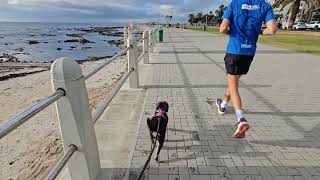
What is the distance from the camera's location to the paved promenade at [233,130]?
3725 millimetres

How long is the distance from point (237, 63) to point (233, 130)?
1.07 metres

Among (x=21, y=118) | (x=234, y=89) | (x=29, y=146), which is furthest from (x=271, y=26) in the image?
(x=29, y=146)

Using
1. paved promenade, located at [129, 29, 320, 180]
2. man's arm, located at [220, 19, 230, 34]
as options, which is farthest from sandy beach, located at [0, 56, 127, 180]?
man's arm, located at [220, 19, 230, 34]

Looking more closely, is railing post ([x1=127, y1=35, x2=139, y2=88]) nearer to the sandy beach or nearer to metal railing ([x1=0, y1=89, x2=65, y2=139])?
the sandy beach

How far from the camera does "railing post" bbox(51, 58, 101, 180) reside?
2639 mm

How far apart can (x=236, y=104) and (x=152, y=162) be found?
1630mm

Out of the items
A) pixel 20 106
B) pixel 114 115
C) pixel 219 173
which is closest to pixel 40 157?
pixel 114 115

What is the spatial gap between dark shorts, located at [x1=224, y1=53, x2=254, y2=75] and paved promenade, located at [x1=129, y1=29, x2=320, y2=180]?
3.11 feet

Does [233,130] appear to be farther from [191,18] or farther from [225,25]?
[191,18]

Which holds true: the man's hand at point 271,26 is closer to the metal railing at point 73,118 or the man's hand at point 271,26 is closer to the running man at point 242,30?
the running man at point 242,30

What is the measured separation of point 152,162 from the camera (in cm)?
387

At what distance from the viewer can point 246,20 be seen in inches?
176

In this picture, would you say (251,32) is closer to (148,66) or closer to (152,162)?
(152,162)

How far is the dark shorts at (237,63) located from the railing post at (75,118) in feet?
7.92
